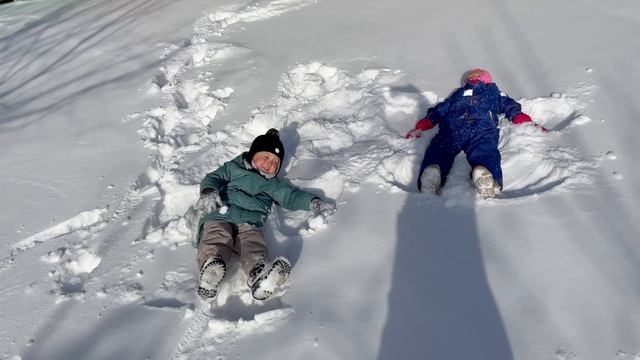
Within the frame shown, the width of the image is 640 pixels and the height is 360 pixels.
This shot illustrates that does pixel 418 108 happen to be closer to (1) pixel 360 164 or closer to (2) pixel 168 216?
(1) pixel 360 164

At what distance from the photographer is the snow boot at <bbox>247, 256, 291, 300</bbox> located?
2539 mm

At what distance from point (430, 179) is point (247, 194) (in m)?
1.08

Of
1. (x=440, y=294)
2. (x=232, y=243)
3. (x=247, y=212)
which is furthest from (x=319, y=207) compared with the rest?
(x=440, y=294)

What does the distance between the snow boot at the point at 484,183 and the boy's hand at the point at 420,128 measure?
27.4 inches

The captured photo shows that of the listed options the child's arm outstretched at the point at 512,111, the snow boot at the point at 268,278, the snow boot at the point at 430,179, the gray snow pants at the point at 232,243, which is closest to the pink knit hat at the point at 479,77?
the child's arm outstretched at the point at 512,111

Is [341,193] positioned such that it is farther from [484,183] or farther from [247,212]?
[484,183]

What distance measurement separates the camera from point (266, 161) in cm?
318

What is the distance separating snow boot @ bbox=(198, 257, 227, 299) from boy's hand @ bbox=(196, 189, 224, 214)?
1.32 feet

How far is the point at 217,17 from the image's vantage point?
608cm

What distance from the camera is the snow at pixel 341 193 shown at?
2.35 meters

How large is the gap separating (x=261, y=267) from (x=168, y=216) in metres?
1.02

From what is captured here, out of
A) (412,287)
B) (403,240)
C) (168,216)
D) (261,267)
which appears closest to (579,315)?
(412,287)

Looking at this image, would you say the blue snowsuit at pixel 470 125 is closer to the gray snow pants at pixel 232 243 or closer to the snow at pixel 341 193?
the snow at pixel 341 193

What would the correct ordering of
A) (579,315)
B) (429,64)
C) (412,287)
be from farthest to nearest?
(429,64) < (412,287) < (579,315)
